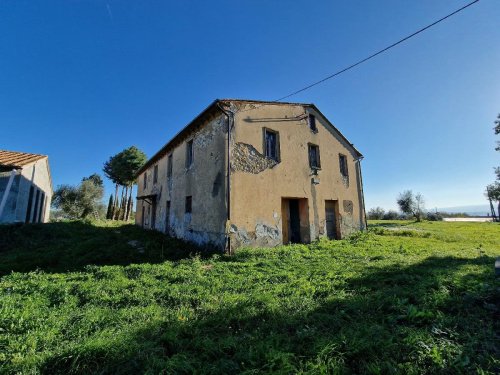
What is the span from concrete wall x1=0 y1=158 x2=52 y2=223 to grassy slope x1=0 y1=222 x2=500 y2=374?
8892 mm

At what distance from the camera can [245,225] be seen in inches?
354

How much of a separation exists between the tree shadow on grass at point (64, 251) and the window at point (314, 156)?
21.4ft

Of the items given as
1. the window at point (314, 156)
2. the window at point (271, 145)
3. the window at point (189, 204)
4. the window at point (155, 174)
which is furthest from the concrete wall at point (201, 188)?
the window at point (314, 156)

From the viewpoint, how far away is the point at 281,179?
1037 centimetres

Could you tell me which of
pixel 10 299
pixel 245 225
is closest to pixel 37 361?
pixel 10 299

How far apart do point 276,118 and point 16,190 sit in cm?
1406

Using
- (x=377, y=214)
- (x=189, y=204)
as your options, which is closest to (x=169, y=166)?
(x=189, y=204)

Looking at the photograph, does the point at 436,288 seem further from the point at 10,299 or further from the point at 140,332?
the point at 10,299

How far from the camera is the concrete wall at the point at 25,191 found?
12.4 m

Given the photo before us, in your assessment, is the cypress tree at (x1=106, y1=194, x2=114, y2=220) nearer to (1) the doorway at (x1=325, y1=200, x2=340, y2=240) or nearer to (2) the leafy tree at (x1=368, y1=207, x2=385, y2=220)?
(1) the doorway at (x1=325, y1=200, x2=340, y2=240)

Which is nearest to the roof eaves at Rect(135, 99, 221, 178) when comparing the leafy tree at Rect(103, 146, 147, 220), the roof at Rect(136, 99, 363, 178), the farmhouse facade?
the roof at Rect(136, 99, 363, 178)

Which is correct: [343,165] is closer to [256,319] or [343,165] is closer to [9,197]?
[256,319]

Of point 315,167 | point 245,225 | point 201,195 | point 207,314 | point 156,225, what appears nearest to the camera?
point 207,314

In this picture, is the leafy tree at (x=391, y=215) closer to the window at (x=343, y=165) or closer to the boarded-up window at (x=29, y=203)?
the window at (x=343, y=165)
